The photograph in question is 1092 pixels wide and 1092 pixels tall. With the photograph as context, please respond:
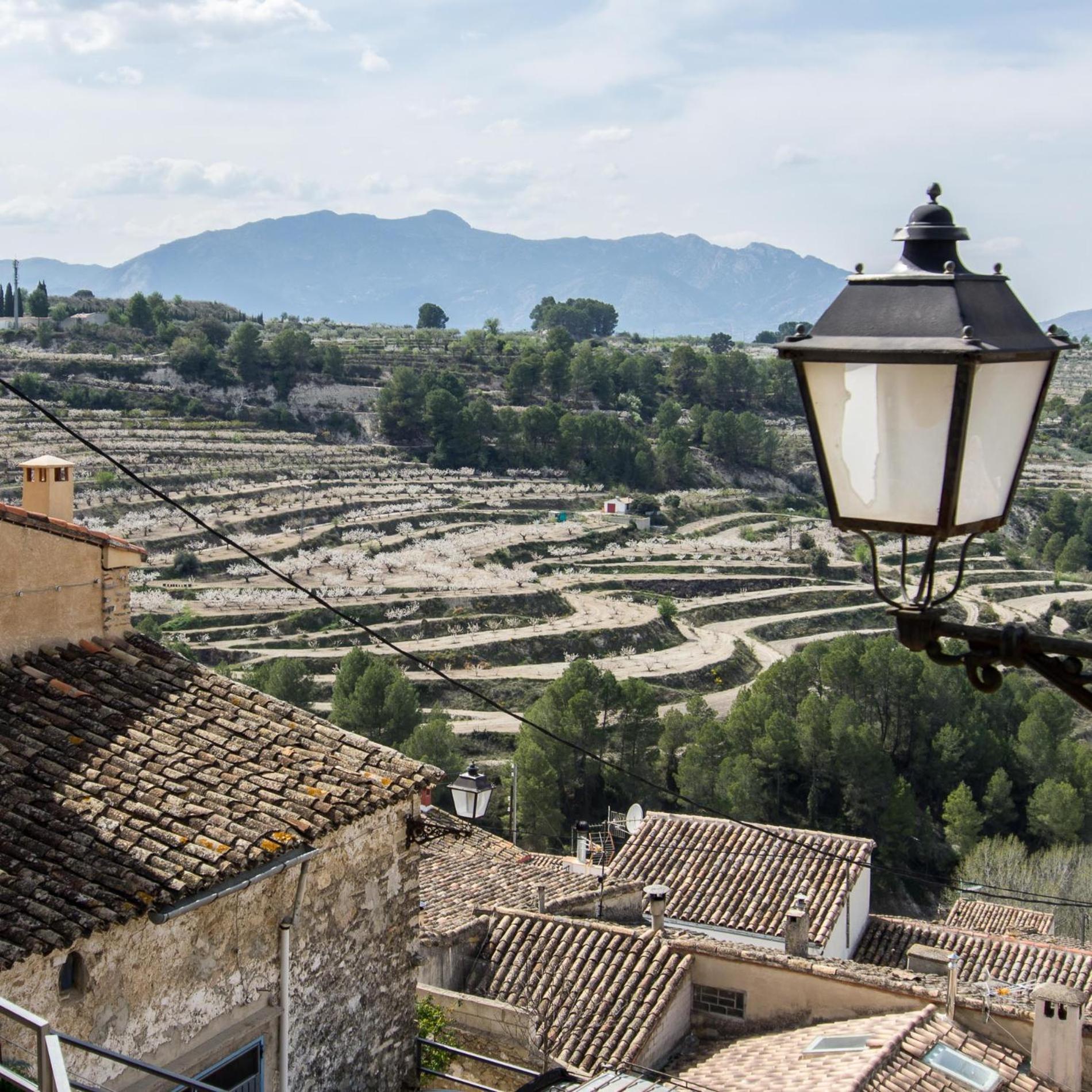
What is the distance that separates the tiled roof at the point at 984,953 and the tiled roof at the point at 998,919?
12.8 ft

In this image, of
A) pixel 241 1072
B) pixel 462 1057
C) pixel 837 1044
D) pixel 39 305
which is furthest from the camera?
pixel 39 305

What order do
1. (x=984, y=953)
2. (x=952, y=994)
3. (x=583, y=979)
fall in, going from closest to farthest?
(x=952, y=994)
(x=583, y=979)
(x=984, y=953)

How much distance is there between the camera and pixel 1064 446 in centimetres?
8219

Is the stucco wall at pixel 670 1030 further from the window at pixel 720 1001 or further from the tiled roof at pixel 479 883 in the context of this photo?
the tiled roof at pixel 479 883

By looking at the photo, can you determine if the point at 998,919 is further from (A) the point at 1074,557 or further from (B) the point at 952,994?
(A) the point at 1074,557

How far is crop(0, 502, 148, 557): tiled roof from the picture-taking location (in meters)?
6.45

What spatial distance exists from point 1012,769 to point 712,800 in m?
7.96

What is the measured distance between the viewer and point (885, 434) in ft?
6.75

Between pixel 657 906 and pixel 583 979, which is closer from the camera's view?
pixel 583 979

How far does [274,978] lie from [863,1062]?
4.43m

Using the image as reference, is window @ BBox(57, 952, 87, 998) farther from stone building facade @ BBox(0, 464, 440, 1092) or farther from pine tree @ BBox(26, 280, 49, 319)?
pine tree @ BBox(26, 280, 49, 319)

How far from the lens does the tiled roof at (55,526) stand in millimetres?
6453

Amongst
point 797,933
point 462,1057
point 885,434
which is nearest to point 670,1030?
point 797,933

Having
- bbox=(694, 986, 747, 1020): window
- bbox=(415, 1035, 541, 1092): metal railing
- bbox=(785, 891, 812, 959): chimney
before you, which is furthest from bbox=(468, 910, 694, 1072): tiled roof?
bbox=(415, 1035, 541, 1092): metal railing
